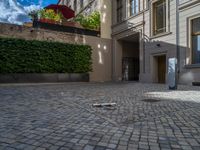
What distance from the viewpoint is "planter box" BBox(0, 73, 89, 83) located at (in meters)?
14.5

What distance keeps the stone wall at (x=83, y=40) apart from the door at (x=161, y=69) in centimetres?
610

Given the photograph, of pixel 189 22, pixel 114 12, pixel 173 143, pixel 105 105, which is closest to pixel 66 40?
pixel 114 12

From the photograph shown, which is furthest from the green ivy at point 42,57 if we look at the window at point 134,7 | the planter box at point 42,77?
the window at point 134,7

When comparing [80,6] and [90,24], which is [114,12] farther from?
[80,6]

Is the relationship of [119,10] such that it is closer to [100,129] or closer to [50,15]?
[50,15]

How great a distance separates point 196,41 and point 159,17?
3.90 meters

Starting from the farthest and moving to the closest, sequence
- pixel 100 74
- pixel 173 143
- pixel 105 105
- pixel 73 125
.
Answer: pixel 100 74 < pixel 105 105 < pixel 73 125 < pixel 173 143

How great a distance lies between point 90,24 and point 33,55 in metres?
7.59

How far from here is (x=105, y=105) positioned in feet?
19.5

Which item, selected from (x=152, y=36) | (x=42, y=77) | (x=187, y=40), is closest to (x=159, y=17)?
(x=152, y=36)

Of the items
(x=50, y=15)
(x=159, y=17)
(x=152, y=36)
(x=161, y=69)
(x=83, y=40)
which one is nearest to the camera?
(x=159, y=17)

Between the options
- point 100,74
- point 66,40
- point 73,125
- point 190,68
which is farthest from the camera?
point 100,74

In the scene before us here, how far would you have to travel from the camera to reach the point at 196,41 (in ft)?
42.8

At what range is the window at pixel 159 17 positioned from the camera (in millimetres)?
15406
